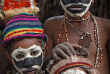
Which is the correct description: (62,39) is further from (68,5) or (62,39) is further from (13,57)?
(13,57)

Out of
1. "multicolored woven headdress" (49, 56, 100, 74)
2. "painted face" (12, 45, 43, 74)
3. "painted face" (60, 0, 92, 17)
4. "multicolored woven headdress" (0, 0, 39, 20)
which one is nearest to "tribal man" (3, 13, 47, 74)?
"painted face" (12, 45, 43, 74)

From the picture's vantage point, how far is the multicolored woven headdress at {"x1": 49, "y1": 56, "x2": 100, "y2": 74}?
1.65 meters

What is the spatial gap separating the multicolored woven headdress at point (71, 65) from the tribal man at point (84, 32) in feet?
2.31

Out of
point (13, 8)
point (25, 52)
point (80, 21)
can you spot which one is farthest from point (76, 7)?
point (25, 52)

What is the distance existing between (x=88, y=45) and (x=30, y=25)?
0.81 metres

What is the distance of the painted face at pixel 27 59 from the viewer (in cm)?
196

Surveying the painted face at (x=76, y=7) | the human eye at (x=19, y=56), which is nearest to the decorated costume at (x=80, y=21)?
the painted face at (x=76, y=7)

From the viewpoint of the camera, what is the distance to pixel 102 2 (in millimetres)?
3719

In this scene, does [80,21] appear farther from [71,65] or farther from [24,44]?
[71,65]

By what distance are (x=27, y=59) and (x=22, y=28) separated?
31 cm

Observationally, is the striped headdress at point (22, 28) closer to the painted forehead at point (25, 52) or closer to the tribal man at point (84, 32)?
the painted forehead at point (25, 52)

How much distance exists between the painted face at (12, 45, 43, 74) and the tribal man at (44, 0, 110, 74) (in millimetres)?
570

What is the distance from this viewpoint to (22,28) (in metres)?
1.98

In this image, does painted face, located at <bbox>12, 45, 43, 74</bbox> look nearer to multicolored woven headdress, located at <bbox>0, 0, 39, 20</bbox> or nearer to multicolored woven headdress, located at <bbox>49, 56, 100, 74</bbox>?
multicolored woven headdress, located at <bbox>49, 56, 100, 74</bbox>
